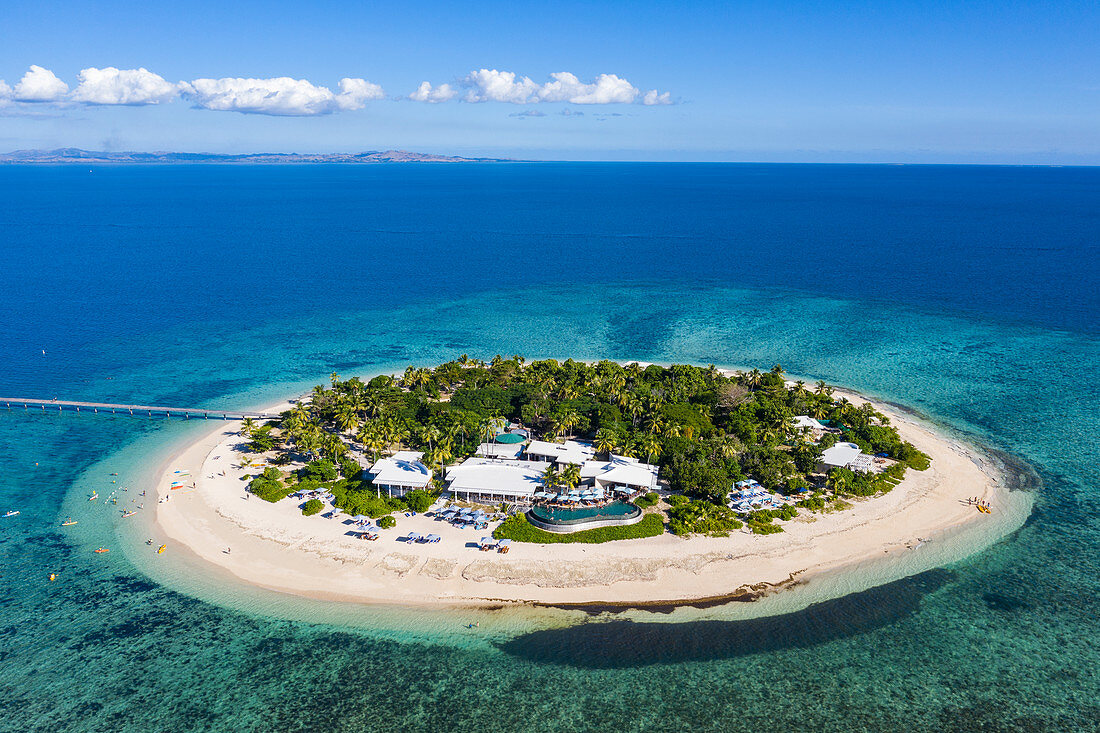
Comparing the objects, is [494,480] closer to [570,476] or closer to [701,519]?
[570,476]

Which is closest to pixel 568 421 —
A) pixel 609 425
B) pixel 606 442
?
pixel 609 425

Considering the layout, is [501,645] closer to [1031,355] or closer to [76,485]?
[76,485]

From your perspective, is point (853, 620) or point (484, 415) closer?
point (853, 620)

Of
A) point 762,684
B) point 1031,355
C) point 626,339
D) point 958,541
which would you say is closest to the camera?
point 762,684

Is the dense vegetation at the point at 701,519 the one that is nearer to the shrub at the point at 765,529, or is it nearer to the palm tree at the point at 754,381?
the shrub at the point at 765,529

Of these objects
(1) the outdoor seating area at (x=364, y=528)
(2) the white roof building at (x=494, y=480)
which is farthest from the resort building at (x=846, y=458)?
(1) the outdoor seating area at (x=364, y=528)

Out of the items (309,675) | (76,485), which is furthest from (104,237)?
(309,675)

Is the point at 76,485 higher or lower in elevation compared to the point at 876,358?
lower
